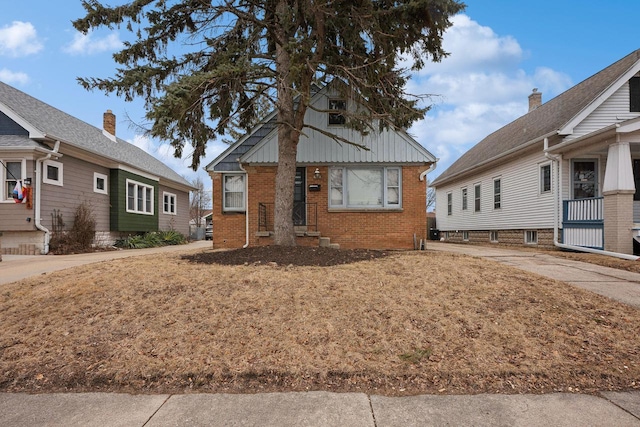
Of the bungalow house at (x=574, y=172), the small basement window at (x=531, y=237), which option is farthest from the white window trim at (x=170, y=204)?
the small basement window at (x=531, y=237)

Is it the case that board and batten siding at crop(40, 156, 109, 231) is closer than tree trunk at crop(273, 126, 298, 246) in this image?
No

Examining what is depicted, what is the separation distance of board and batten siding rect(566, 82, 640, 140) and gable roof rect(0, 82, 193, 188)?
17.0m

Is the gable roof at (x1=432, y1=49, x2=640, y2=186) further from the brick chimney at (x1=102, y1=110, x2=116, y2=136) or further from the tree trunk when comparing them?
the brick chimney at (x1=102, y1=110, x2=116, y2=136)

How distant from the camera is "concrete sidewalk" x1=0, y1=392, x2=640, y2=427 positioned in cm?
264

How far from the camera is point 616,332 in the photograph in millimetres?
3932

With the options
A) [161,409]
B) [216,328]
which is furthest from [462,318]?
[161,409]

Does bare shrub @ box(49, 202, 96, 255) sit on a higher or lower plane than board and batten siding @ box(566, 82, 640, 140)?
lower

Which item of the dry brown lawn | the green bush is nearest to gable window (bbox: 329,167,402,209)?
the dry brown lawn

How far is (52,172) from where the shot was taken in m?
12.9

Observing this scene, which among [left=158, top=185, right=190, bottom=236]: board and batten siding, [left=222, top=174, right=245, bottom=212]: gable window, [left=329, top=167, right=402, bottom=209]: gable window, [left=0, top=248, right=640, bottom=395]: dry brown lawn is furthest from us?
[left=158, top=185, right=190, bottom=236]: board and batten siding

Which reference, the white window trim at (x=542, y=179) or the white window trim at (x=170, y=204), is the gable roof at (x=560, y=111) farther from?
the white window trim at (x=170, y=204)

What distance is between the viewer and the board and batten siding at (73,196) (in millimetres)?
12523

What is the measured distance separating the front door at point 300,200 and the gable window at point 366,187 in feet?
2.79

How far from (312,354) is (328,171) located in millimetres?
8598
